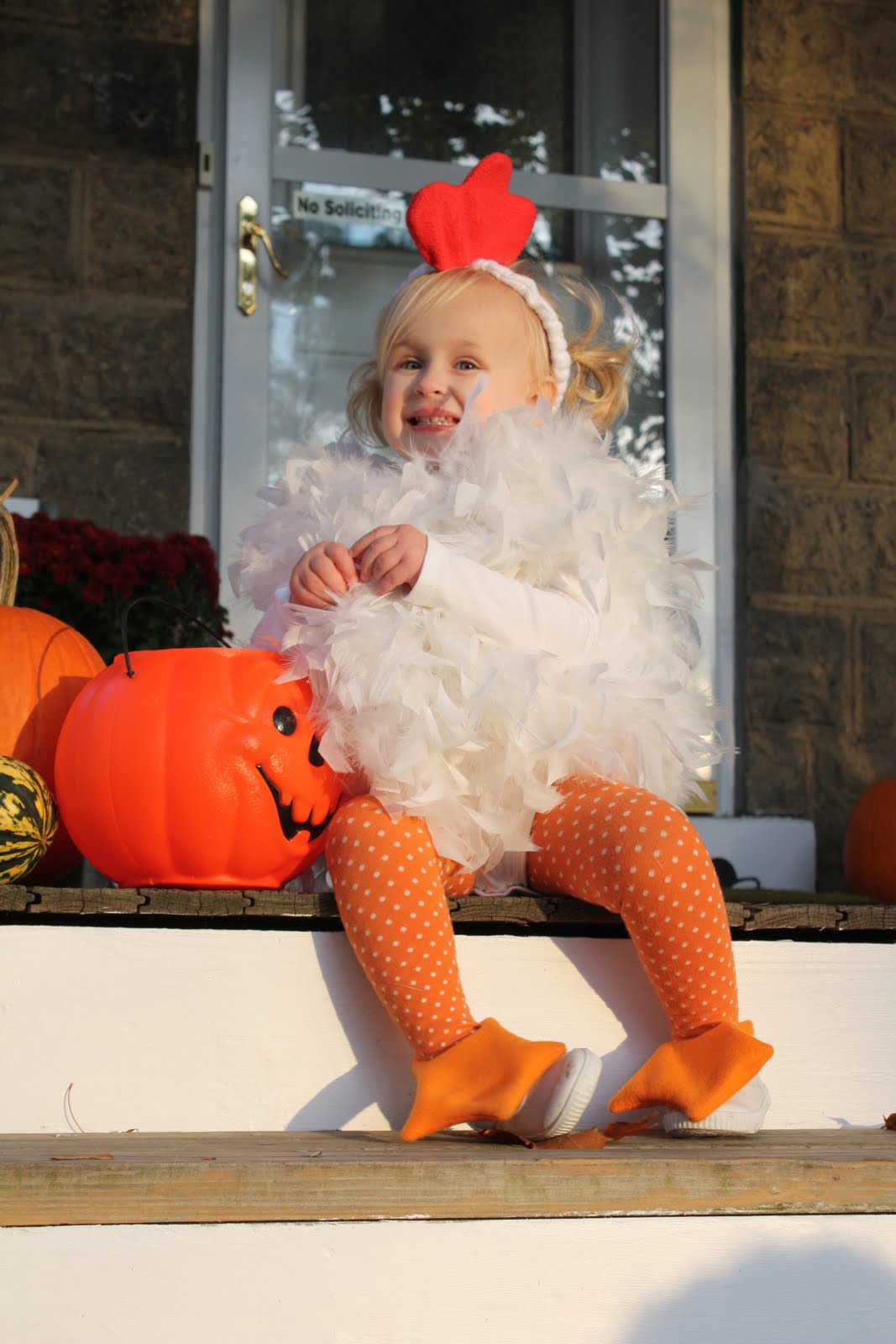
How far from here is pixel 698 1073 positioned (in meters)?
1.71

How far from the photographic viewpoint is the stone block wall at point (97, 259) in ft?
12.5

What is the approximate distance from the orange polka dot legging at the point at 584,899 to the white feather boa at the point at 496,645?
69 millimetres

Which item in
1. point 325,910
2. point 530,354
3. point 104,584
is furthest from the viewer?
A: point 104,584

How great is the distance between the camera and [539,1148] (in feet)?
5.07

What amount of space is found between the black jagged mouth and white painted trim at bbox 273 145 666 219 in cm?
262

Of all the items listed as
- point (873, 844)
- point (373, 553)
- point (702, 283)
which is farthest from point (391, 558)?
point (702, 283)

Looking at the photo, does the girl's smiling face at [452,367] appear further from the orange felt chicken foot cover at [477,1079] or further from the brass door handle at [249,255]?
the brass door handle at [249,255]

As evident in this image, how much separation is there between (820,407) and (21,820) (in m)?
2.93

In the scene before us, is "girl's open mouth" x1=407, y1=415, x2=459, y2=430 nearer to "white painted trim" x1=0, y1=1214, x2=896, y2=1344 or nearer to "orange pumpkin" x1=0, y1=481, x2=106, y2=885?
"orange pumpkin" x1=0, y1=481, x2=106, y2=885

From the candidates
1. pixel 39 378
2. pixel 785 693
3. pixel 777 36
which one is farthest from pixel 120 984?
pixel 777 36

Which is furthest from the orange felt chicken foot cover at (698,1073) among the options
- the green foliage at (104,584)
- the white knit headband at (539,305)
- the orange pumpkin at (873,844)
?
the orange pumpkin at (873,844)

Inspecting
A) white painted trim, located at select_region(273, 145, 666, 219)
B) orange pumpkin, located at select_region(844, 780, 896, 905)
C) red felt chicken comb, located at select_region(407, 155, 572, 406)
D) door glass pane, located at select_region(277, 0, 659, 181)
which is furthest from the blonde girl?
door glass pane, located at select_region(277, 0, 659, 181)

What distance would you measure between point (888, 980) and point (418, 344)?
4.06 ft

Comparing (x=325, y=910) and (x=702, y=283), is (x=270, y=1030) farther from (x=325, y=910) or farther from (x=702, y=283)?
(x=702, y=283)
